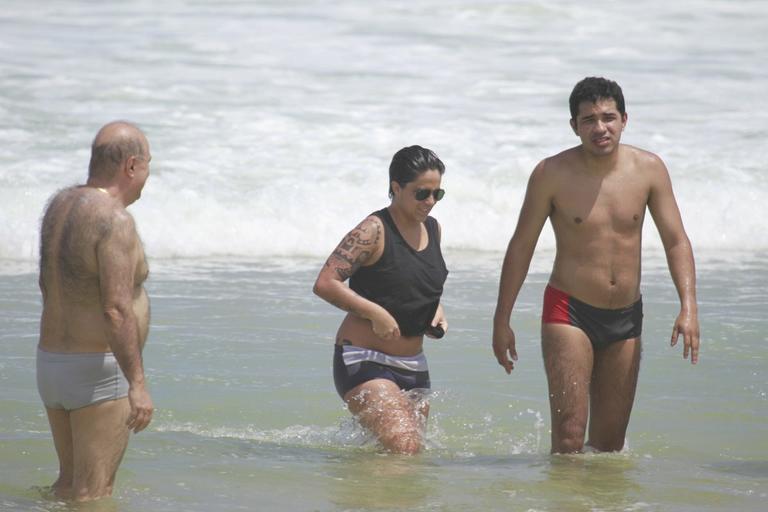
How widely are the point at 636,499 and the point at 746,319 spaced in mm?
4066

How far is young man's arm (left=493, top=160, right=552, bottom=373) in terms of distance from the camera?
5.81 meters

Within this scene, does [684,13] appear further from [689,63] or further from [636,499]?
[636,499]

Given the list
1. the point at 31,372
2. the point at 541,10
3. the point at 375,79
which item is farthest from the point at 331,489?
the point at 541,10

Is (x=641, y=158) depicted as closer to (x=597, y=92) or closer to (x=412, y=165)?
(x=597, y=92)

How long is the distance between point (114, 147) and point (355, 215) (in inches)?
351

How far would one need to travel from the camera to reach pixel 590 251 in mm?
5812

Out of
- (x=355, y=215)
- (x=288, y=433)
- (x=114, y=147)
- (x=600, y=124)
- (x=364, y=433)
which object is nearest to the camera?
(x=114, y=147)

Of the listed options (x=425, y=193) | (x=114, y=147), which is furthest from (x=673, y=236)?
(x=114, y=147)

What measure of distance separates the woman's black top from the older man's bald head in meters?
1.69

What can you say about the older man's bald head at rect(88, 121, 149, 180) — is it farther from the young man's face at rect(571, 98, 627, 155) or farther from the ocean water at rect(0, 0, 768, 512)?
the young man's face at rect(571, 98, 627, 155)

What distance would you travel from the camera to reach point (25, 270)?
10.6 m

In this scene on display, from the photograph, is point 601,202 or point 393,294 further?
point 393,294

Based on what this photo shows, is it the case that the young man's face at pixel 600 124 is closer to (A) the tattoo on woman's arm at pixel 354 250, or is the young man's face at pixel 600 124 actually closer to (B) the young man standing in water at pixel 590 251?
(B) the young man standing in water at pixel 590 251

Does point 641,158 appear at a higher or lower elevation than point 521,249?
higher
